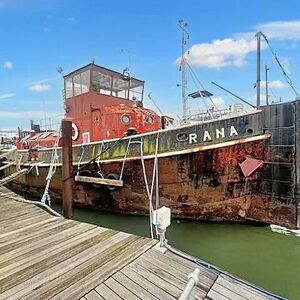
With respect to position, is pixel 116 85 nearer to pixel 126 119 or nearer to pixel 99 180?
pixel 126 119

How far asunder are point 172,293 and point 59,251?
1.65 metres

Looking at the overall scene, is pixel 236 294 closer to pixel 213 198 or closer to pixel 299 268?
pixel 299 268

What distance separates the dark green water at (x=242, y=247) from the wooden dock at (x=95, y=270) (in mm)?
1999

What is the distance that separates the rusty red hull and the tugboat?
0.9 inches

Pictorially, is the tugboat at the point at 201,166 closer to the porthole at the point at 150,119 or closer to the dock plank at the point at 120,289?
the porthole at the point at 150,119

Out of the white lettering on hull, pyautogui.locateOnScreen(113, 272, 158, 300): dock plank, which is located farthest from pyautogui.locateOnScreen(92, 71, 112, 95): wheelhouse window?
pyautogui.locateOnScreen(113, 272, 158, 300): dock plank

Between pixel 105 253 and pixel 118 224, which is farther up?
pixel 105 253

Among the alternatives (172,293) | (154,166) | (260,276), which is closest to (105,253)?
(172,293)

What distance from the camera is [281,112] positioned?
6445mm

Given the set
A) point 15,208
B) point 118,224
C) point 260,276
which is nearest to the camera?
point 260,276

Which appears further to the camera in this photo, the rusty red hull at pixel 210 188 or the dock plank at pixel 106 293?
the rusty red hull at pixel 210 188

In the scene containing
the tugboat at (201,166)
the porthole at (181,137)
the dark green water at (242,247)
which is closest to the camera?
the dark green water at (242,247)

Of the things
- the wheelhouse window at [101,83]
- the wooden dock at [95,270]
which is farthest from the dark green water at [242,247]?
the wheelhouse window at [101,83]

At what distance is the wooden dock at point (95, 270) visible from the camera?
9.00 feet
